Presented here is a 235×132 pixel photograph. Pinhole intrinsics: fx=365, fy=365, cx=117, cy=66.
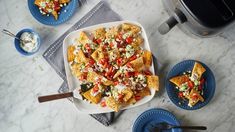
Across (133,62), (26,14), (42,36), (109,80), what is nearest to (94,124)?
(109,80)

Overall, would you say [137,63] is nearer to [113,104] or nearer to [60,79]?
[113,104]

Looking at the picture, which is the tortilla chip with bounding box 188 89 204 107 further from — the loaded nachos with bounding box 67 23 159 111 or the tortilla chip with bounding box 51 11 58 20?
the tortilla chip with bounding box 51 11 58 20

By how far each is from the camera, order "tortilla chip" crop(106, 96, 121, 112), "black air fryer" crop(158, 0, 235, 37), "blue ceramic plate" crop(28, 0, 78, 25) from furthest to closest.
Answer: "blue ceramic plate" crop(28, 0, 78, 25)
"tortilla chip" crop(106, 96, 121, 112)
"black air fryer" crop(158, 0, 235, 37)

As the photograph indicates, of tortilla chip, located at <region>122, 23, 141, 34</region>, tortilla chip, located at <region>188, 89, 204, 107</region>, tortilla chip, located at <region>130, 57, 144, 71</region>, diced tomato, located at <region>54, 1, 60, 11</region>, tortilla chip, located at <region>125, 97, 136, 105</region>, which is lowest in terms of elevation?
tortilla chip, located at <region>188, 89, 204, 107</region>

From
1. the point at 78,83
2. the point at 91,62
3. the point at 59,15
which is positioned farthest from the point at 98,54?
the point at 59,15

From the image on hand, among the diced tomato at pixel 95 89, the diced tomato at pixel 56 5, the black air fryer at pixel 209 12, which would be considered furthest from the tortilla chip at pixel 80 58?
the black air fryer at pixel 209 12

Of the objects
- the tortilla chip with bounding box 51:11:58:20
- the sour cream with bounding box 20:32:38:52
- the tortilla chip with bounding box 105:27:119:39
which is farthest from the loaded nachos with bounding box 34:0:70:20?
the tortilla chip with bounding box 105:27:119:39
